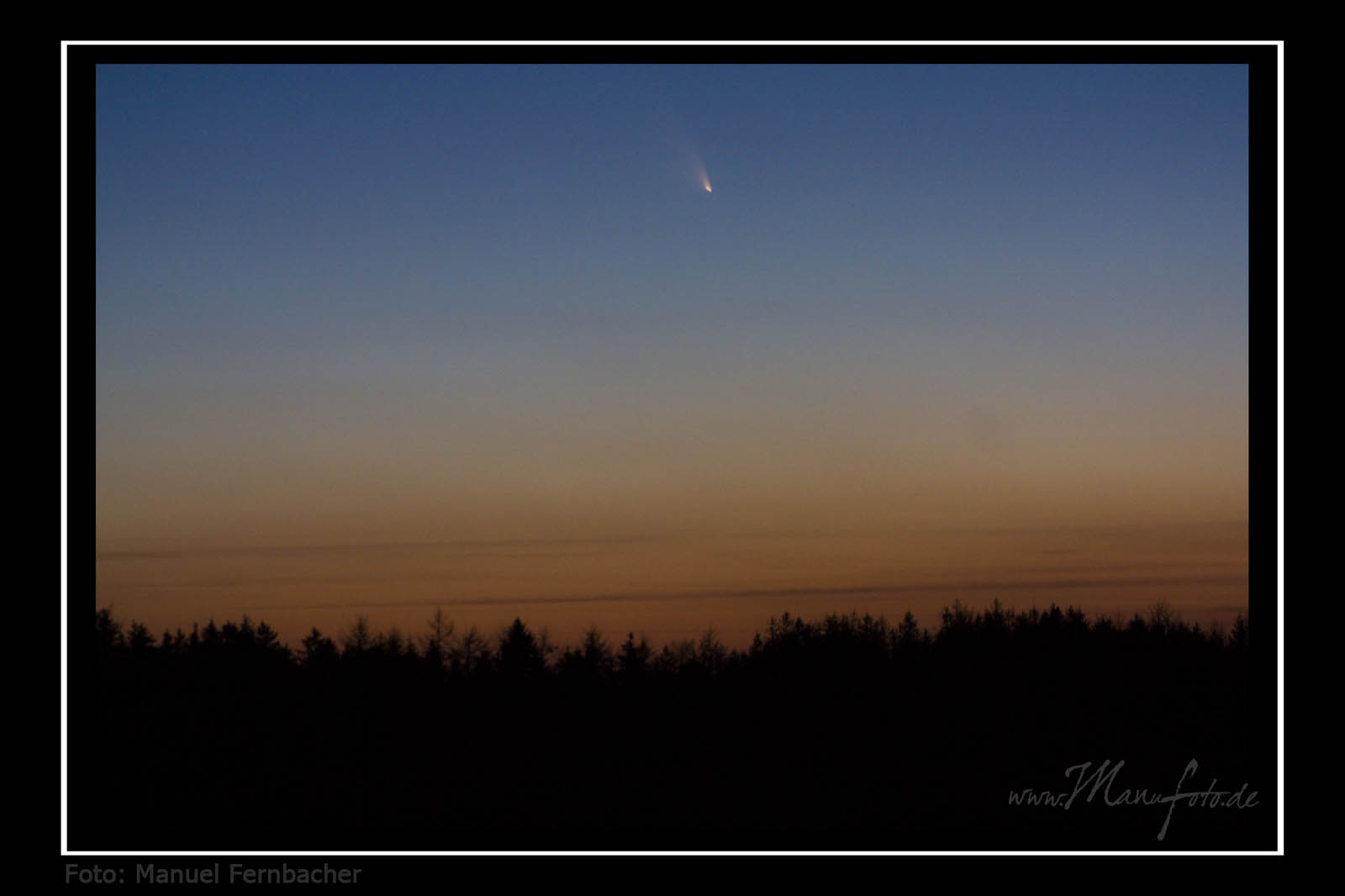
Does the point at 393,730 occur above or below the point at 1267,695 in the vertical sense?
below

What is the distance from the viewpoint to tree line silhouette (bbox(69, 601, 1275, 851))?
30328 mm

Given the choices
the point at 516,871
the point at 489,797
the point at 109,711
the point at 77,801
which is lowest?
the point at 489,797

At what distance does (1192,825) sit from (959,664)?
17.0 m

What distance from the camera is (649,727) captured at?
31953 millimetres

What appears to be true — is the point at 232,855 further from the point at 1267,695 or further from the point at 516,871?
the point at 1267,695

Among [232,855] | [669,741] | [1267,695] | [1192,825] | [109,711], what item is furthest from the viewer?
[109,711]

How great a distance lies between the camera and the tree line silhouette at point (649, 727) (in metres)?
30.3

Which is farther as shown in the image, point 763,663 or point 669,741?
point 763,663

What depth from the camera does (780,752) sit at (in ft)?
104

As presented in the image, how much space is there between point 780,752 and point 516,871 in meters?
20.0

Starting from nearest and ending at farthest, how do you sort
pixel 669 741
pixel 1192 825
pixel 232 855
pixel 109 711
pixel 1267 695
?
pixel 232 855, pixel 1267 695, pixel 1192 825, pixel 669 741, pixel 109 711

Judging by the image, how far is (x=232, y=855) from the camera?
39.4 feet

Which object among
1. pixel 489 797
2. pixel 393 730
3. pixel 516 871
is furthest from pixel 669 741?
pixel 516 871

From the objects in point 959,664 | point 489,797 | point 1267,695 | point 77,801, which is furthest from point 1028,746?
point 77,801
